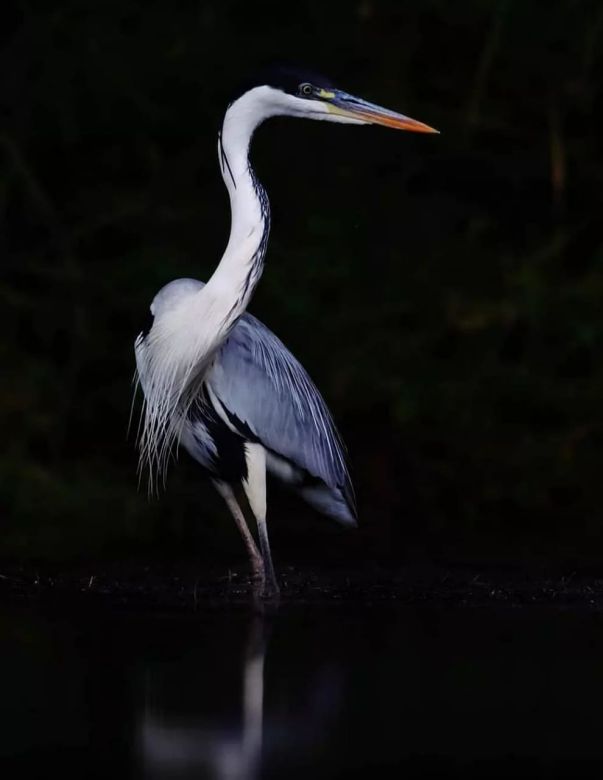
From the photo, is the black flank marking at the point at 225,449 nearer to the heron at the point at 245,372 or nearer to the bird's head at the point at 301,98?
the heron at the point at 245,372

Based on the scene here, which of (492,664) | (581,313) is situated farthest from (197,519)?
(492,664)

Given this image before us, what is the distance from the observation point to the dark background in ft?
30.6

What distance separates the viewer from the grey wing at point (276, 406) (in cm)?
600

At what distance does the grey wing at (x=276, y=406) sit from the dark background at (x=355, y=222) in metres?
2.25

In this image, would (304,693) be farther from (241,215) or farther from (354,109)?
(354,109)

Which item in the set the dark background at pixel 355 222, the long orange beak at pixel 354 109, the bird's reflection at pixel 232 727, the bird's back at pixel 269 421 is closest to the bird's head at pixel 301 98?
the long orange beak at pixel 354 109

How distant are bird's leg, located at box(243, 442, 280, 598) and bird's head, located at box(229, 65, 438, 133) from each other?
1046mm

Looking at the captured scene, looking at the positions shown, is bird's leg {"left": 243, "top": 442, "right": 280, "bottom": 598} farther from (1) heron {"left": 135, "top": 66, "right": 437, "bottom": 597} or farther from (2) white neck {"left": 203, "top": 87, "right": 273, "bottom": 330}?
(2) white neck {"left": 203, "top": 87, "right": 273, "bottom": 330}

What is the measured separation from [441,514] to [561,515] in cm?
49

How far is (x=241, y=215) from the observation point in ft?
18.2

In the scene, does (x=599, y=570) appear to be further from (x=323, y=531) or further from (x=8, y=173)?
(x=8, y=173)

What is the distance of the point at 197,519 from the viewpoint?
7738mm

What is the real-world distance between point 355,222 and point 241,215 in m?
4.34

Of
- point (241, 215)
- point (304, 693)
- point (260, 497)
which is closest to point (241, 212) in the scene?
point (241, 215)
